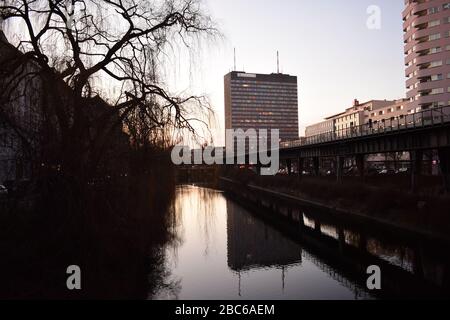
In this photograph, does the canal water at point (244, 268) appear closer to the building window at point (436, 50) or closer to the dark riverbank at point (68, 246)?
the dark riverbank at point (68, 246)

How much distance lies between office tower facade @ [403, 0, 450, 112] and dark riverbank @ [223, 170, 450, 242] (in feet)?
144

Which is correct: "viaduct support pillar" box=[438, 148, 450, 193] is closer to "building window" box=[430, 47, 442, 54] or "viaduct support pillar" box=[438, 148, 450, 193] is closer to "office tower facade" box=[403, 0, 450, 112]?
"office tower facade" box=[403, 0, 450, 112]

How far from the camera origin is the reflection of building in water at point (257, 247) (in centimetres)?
2451

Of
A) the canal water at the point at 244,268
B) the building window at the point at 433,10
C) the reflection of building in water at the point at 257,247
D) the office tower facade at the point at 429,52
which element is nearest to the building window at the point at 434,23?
the office tower facade at the point at 429,52

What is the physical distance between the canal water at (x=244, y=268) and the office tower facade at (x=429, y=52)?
63.9m

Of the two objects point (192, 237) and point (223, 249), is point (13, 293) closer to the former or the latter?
point (223, 249)

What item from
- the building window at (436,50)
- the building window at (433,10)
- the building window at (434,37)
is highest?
the building window at (433,10)

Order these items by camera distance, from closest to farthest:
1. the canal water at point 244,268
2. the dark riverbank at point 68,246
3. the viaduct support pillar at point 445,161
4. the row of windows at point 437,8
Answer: the dark riverbank at point 68,246
the canal water at point 244,268
the viaduct support pillar at point 445,161
the row of windows at point 437,8

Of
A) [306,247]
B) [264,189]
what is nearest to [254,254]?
[306,247]

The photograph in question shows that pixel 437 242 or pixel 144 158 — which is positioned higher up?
pixel 144 158

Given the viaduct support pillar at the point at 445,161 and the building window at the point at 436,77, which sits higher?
the building window at the point at 436,77

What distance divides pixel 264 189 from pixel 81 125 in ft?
213

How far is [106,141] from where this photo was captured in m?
15.2

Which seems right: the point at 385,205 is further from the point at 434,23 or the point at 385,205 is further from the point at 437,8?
the point at 437,8
